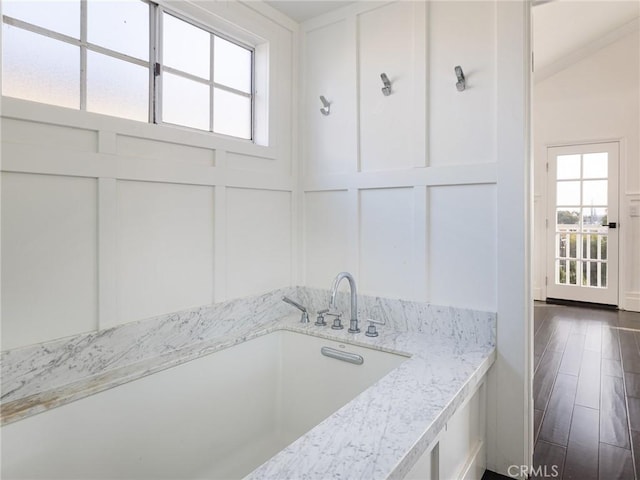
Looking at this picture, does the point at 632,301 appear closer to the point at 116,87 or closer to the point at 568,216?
the point at 568,216

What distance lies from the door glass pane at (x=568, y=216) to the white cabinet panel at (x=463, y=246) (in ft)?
13.4

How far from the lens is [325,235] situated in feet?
7.52

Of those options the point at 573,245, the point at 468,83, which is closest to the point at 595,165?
the point at 573,245

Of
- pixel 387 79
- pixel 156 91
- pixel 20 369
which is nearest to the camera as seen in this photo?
pixel 20 369

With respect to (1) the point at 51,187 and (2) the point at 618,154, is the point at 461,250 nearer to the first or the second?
(1) the point at 51,187

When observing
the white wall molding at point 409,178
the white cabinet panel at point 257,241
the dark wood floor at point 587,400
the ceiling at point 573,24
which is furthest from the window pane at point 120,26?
the ceiling at point 573,24

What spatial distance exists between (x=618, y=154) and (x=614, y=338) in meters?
2.42

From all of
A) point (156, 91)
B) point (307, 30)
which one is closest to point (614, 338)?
point (307, 30)

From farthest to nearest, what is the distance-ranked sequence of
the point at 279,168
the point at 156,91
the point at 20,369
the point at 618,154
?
the point at 618,154 → the point at 279,168 → the point at 156,91 → the point at 20,369

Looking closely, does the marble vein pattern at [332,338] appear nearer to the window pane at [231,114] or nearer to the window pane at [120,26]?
the window pane at [231,114]

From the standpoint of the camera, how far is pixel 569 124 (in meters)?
4.86

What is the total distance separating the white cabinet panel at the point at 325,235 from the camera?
2209 mm

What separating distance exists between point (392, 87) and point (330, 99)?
410 millimetres

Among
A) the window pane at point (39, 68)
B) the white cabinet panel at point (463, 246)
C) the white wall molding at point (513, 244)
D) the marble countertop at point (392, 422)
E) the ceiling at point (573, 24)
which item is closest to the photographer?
the marble countertop at point (392, 422)
